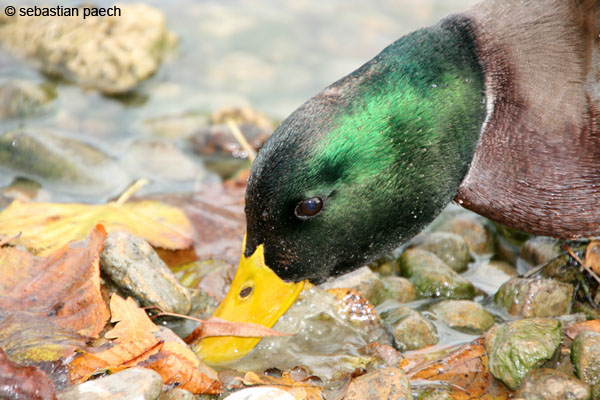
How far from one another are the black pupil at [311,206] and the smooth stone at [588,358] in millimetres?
1085

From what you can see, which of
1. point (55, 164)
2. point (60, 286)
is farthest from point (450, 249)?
point (55, 164)

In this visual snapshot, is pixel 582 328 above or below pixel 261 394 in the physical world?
above

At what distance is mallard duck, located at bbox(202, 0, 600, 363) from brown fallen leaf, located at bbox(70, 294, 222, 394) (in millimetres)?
273

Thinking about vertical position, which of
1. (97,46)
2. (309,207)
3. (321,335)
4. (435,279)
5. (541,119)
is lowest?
(97,46)

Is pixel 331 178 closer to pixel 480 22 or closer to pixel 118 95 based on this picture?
pixel 480 22

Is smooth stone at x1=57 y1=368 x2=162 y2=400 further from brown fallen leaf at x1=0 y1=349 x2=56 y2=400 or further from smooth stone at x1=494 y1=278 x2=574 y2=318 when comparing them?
smooth stone at x1=494 y1=278 x2=574 y2=318

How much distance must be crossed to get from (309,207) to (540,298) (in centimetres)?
123

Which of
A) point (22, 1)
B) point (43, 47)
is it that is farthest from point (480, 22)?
point (22, 1)

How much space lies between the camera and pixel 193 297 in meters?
3.19

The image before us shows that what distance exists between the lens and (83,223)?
11.7 feet

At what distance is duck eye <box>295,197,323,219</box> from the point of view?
8.79ft

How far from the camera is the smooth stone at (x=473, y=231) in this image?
156 inches

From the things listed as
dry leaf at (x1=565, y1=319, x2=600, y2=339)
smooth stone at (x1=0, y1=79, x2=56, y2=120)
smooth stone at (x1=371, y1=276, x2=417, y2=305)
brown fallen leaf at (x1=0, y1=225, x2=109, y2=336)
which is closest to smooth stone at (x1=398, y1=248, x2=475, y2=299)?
smooth stone at (x1=371, y1=276, x2=417, y2=305)

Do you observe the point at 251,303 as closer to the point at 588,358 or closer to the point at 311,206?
the point at 311,206
